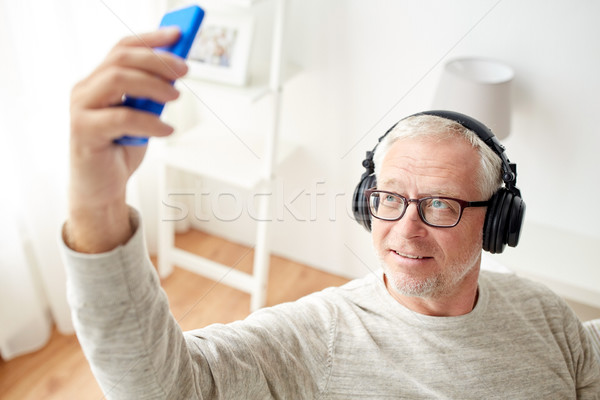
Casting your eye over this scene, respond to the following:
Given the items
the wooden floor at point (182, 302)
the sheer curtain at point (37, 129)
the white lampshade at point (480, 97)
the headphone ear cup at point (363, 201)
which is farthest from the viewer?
the white lampshade at point (480, 97)

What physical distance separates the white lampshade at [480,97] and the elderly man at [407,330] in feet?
1.81

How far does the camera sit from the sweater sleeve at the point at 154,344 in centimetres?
50

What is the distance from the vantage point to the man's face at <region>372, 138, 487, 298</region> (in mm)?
879

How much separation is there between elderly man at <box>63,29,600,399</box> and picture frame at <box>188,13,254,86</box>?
0.78 meters

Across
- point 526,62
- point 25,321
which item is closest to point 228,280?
point 25,321

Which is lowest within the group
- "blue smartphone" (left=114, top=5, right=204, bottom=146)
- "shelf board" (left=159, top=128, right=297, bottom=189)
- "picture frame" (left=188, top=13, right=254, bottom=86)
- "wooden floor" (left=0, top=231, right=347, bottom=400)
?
"wooden floor" (left=0, top=231, right=347, bottom=400)

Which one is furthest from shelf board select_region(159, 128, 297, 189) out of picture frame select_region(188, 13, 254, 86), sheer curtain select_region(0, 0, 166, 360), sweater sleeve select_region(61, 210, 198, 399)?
sweater sleeve select_region(61, 210, 198, 399)

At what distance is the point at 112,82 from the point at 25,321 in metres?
1.40

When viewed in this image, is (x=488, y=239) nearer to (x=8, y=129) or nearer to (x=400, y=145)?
(x=400, y=145)

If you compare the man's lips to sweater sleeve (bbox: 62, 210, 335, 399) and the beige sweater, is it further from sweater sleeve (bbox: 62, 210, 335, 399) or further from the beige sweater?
sweater sleeve (bbox: 62, 210, 335, 399)

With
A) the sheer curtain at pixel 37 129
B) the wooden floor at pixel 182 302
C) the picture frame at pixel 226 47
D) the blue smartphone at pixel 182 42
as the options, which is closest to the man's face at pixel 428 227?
the wooden floor at pixel 182 302

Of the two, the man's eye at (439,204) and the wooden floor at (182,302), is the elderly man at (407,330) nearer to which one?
the man's eye at (439,204)

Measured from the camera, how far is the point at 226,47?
5.23 ft

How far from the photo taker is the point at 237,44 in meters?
1.59
